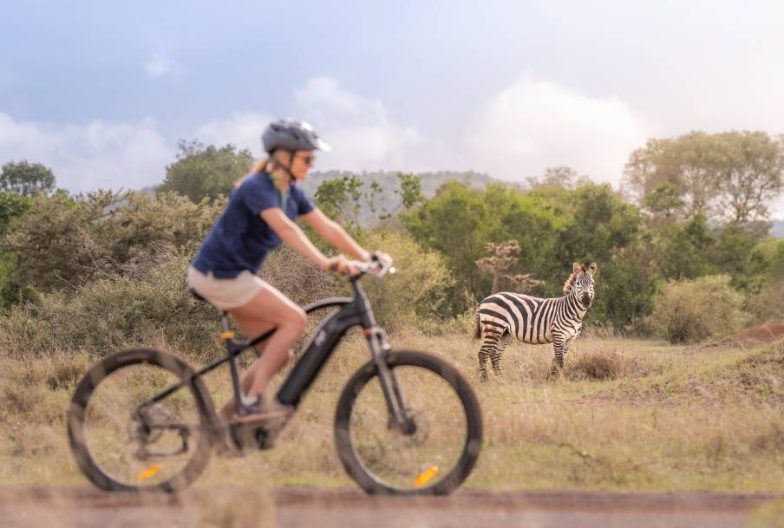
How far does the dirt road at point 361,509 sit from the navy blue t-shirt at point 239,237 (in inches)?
51.6

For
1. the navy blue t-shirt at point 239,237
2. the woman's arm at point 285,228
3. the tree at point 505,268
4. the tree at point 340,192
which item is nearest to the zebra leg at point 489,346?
the navy blue t-shirt at point 239,237

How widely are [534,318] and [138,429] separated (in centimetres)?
1223

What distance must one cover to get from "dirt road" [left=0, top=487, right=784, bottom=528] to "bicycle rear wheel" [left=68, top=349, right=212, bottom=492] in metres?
0.20

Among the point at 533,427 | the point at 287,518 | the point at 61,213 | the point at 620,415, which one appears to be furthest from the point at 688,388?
the point at 61,213

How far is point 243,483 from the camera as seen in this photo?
20.2 feet

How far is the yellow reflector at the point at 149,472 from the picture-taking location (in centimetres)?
594

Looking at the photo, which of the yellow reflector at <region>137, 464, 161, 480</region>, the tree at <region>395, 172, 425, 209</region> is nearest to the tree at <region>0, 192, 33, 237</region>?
the tree at <region>395, 172, 425, 209</region>

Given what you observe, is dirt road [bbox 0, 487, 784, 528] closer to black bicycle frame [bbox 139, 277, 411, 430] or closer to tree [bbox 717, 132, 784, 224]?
black bicycle frame [bbox 139, 277, 411, 430]

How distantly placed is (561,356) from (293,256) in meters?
6.12

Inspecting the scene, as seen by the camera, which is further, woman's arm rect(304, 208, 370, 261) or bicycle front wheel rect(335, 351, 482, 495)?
woman's arm rect(304, 208, 370, 261)

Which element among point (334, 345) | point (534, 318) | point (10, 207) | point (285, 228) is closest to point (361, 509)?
point (334, 345)

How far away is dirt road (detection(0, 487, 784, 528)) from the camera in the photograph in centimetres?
493

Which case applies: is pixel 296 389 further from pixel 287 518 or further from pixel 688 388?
pixel 688 388

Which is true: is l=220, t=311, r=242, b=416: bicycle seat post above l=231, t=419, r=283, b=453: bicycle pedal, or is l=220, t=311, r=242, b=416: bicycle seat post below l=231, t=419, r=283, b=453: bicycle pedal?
above
